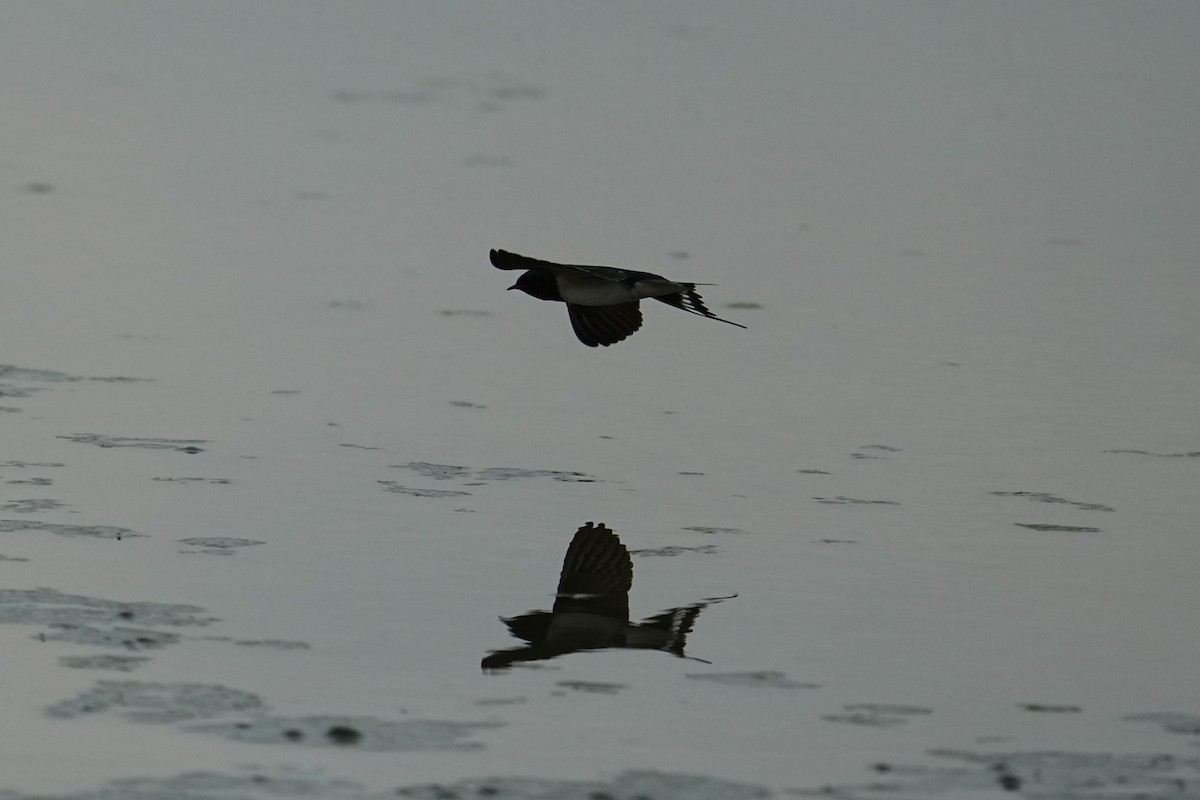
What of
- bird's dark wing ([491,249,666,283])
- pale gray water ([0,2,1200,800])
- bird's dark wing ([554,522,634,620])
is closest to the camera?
pale gray water ([0,2,1200,800])

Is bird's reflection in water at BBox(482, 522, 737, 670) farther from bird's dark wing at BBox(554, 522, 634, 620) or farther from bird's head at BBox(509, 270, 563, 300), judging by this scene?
bird's head at BBox(509, 270, 563, 300)

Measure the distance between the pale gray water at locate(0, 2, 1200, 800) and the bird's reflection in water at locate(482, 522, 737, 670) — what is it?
78 millimetres

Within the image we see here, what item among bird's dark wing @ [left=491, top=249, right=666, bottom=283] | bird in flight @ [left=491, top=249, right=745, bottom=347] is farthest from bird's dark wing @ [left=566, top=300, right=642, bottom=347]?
bird's dark wing @ [left=491, top=249, right=666, bottom=283]

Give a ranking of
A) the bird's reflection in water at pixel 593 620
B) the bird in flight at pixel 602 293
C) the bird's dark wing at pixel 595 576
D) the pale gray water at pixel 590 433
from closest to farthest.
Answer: the pale gray water at pixel 590 433, the bird's reflection in water at pixel 593 620, the bird's dark wing at pixel 595 576, the bird in flight at pixel 602 293

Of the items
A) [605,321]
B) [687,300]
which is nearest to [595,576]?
[605,321]

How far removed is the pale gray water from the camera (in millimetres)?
5738

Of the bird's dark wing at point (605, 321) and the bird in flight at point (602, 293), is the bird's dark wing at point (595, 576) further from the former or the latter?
the bird's dark wing at point (605, 321)

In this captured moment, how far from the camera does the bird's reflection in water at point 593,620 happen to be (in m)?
6.39

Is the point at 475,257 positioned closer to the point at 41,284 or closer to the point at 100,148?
the point at 41,284

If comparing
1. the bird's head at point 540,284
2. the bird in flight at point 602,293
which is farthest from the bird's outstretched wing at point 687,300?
the bird's head at point 540,284

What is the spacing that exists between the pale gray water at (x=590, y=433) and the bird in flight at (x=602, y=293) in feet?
1.31

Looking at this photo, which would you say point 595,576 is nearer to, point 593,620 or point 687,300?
point 593,620

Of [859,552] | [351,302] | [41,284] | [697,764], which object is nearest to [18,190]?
[41,284]

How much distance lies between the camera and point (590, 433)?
866 cm
